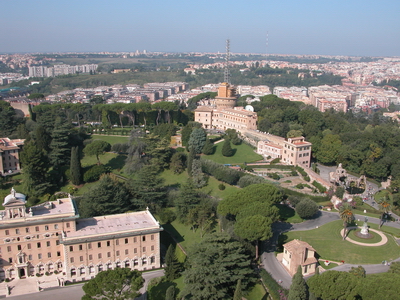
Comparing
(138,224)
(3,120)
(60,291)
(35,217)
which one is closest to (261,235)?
(138,224)

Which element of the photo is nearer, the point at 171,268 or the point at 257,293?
the point at 257,293

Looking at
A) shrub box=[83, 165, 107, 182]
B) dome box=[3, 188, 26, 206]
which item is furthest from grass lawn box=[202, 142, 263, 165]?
dome box=[3, 188, 26, 206]

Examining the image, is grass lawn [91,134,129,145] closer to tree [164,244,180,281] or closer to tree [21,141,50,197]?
tree [21,141,50,197]

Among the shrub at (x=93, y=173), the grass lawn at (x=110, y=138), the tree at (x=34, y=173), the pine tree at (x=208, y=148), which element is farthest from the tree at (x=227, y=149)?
the tree at (x=34, y=173)

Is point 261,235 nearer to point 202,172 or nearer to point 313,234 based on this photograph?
point 313,234

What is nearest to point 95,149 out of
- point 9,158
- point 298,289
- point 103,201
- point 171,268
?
point 9,158

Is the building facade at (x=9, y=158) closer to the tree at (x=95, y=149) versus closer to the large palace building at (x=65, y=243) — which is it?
the tree at (x=95, y=149)

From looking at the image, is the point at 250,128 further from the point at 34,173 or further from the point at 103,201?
the point at 34,173
